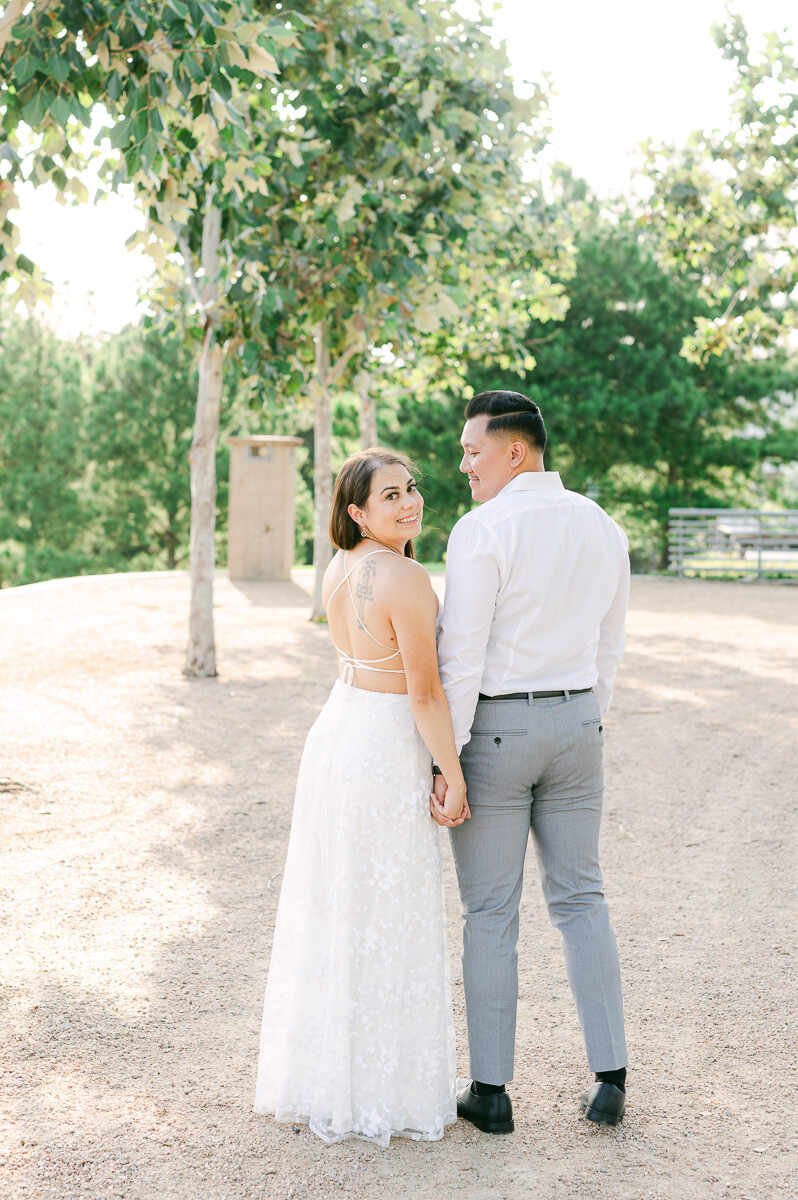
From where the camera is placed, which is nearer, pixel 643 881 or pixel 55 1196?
pixel 55 1196

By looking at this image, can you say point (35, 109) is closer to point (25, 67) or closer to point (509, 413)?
point (25, 67)

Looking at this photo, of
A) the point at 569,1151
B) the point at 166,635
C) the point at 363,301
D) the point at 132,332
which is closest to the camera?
the point at 569,1151

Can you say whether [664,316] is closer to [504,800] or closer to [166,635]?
[166,635]

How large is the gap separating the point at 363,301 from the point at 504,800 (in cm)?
700

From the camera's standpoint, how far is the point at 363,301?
30.1 ft

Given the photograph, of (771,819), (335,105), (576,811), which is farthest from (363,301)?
(576,811)

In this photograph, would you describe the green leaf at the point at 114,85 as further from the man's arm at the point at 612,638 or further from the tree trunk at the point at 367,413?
the tree trunk at the point at 367,413

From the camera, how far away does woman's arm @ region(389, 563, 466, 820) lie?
8.96 ft

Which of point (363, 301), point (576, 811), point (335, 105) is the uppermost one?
point (335, 105)

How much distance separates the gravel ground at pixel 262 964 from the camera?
2.70 m

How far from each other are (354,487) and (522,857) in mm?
1033

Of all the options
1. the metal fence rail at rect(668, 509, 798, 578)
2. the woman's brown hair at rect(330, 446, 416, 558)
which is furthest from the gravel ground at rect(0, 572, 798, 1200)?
the metal fence rail at rect(668, 509, 798, 578)

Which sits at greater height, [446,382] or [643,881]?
[446,382]

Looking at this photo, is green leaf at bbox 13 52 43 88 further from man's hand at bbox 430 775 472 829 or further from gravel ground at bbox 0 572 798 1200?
man's hand at bbox 430 775 472 829
